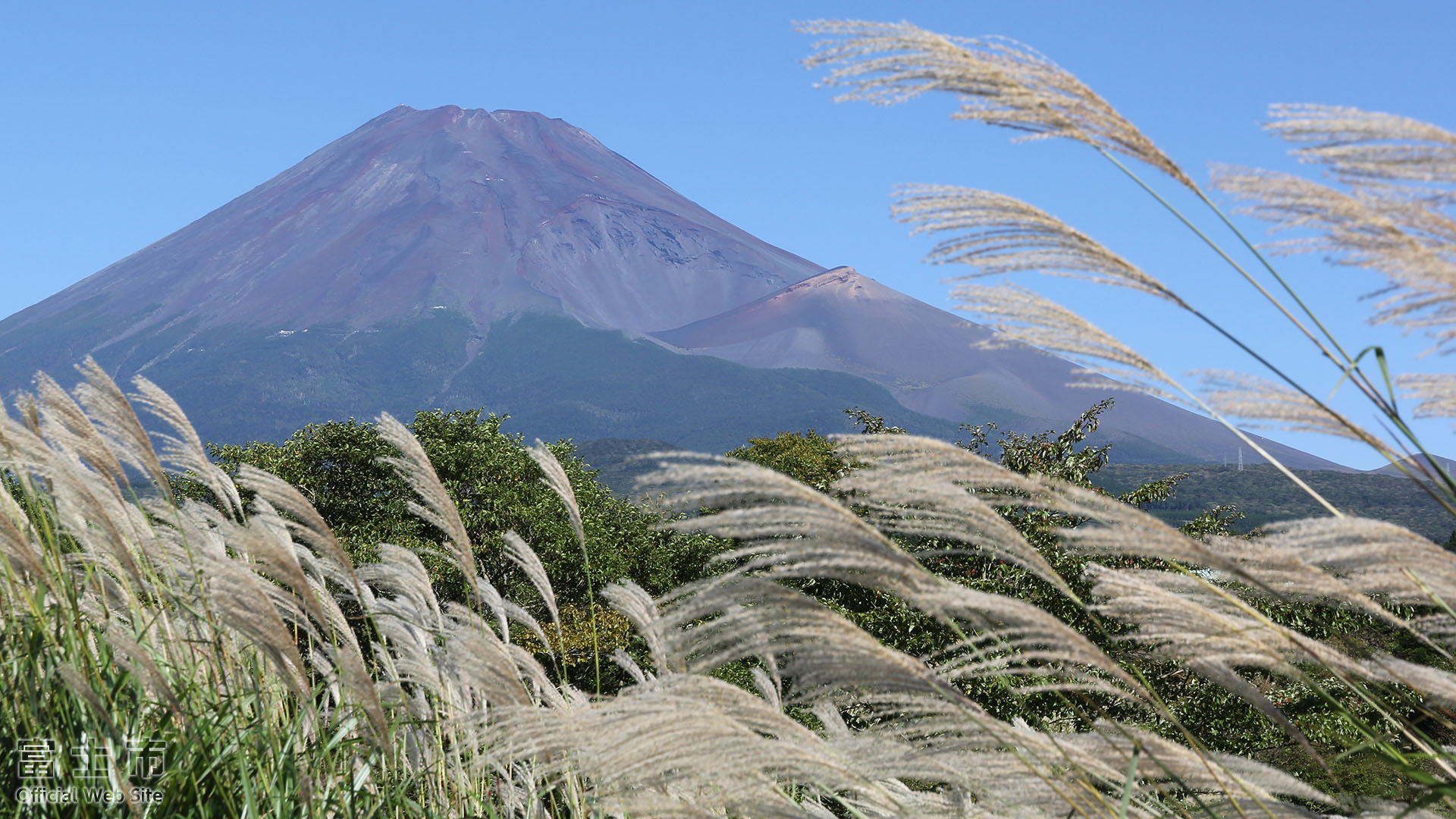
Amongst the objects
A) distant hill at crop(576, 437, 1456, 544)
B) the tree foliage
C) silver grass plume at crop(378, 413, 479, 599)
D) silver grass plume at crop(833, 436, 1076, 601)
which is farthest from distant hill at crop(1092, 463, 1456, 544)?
silver grass plume at crop(833, 436, 1076, 601)

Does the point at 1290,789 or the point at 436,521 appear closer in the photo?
the point at 1290,789

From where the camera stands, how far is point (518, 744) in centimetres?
193

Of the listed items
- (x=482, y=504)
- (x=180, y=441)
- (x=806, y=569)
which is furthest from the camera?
(x=482, y=504)

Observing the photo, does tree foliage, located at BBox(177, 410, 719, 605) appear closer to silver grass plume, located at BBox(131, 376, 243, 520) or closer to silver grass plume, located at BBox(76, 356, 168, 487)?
silver grass plume, located at BBox(131, 376, 243, 520)

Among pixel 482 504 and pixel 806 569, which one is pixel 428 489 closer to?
pixel 806 569

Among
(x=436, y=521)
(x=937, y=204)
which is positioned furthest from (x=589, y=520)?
(x=937, y=204)

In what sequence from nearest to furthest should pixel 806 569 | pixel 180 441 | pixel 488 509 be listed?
pixel 806 569
pixel 180 441
pixel 488 509

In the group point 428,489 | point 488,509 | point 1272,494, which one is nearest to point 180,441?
point 428,489

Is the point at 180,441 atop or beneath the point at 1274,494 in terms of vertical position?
atop

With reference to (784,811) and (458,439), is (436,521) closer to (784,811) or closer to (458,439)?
(784,811)

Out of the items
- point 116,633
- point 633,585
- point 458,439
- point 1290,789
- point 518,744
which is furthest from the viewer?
point 458,439

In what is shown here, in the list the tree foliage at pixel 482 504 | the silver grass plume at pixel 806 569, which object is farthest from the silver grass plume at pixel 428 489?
the tree foliage at pixel 482 504

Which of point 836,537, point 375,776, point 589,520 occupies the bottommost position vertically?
point 589,520

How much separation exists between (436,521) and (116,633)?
3.12ft
